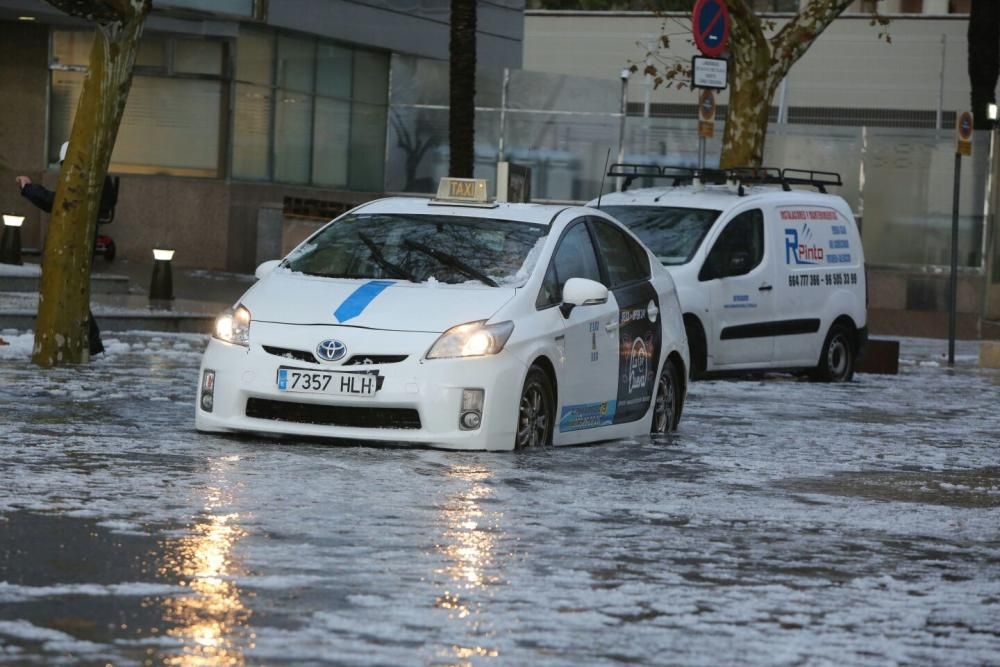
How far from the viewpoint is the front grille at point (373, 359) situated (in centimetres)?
1085

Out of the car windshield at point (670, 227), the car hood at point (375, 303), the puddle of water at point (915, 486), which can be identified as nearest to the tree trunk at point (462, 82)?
the car windshield at point (670, 227)

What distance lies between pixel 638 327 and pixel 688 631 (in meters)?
6.28

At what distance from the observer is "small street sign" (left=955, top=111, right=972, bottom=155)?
24.4 meters

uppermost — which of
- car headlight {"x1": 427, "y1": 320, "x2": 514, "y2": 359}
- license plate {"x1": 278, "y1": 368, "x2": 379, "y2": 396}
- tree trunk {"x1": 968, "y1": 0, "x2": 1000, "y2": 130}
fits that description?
tree trunk {"x1": 968, "y1": 0, "x2": 1000, "y2": 130}

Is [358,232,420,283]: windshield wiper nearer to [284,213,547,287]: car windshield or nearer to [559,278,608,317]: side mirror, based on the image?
[284,213,547,287]: car windshield

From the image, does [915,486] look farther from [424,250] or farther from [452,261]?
[424,250]

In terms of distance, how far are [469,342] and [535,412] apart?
71 centimetres

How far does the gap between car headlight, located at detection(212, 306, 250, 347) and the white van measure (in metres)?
6.90

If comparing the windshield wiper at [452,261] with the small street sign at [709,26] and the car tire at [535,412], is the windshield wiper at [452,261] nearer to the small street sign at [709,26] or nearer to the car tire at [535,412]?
the car tire at [535,412]

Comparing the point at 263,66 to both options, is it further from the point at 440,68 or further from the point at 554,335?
the point at 554,335

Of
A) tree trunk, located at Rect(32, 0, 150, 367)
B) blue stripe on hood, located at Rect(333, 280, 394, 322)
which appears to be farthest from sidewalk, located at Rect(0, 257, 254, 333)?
blue stripe on hood, located at Rect(333, 280, 394, 322)

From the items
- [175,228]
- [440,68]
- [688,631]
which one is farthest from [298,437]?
[440,68]

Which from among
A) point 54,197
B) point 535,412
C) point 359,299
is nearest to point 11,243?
point 54,197

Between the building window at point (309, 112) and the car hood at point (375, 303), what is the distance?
22204 millimetres
